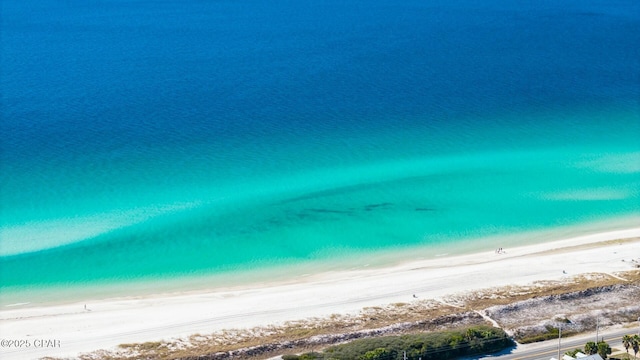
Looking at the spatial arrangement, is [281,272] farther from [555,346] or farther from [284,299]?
[555,346]

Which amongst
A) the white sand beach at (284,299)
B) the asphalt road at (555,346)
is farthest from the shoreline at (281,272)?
the asphalt road at (555,346)

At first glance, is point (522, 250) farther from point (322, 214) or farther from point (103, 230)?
point (103, 230)

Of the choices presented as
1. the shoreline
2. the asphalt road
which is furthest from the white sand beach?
the asphalt road

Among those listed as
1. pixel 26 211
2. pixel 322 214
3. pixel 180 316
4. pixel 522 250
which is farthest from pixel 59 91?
pixel 522 250

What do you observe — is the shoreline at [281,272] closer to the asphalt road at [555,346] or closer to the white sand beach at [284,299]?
the white sand beach at [284,299]

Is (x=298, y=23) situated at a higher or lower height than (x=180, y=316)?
higher
